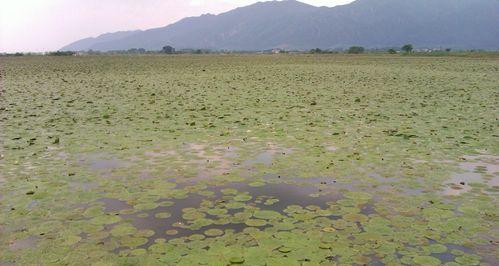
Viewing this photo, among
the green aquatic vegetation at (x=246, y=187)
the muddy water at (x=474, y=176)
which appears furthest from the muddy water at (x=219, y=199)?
the muddy water at (x=474, y=176)

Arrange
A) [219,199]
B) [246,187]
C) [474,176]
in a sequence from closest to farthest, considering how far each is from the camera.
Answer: [219,199], [246,187], [474,176]

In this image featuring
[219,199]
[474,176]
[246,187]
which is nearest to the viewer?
[219,199]

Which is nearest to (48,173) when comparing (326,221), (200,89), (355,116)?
(326,221)

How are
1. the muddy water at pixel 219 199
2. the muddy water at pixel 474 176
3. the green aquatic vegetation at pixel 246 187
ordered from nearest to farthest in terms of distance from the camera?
the green aquatic vegetation at pixel 246 187 < the muddy water at pixel 219 199 < the muddy water at pixel 474 176

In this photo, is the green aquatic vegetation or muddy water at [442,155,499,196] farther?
muddy water at [442,155,499,196]

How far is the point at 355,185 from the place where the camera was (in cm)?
730

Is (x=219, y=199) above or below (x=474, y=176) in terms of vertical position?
above

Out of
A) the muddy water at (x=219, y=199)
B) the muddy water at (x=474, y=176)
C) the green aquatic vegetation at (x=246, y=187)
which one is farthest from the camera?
the muddy water at (x=474, y=176)

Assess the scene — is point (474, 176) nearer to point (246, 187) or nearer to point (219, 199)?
point (246, 187)

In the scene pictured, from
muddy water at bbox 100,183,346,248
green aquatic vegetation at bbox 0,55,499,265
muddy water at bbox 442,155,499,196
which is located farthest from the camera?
muddy water at bbox 442,155,499,196


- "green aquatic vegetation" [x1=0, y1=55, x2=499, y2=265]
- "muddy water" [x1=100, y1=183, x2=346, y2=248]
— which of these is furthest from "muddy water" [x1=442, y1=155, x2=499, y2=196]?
"muddy water" [x1=100, y1=183, x2=346, y2=248]

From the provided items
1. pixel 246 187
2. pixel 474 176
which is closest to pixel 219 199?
pixel 246 187

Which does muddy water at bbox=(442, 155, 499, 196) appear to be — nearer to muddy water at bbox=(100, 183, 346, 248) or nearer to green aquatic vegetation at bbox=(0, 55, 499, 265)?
green aquatic vegetation at bbox=(0, 55, 499, 265)

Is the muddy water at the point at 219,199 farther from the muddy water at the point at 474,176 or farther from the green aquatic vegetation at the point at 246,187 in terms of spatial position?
the muddy water at the point at 474,176
